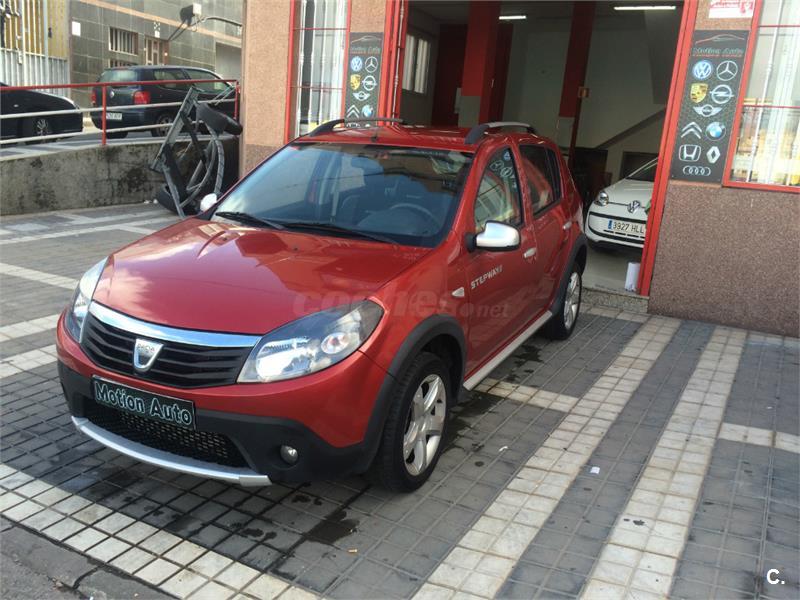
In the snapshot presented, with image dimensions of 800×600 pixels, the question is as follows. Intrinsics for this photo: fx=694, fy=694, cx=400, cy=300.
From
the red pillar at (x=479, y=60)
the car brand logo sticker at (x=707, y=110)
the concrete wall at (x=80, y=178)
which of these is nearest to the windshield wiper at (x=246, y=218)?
the car brand logo sticker at (x=707, y=110)

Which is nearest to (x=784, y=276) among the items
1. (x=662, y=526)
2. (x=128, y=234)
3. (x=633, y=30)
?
(x=662, y=526)

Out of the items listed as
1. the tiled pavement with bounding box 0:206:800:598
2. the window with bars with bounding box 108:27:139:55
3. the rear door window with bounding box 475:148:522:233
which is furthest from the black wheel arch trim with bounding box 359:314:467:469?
the window with bars with bounding box 108:27:139:55

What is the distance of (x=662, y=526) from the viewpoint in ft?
10.6

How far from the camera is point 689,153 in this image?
21.5ft

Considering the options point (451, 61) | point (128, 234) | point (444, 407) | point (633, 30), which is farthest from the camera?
point (451, 61)

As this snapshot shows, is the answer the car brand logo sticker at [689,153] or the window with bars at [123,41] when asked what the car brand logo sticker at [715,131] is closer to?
the car brand logo sticker at [689,153]

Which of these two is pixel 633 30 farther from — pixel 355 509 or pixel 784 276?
pixel 355 509

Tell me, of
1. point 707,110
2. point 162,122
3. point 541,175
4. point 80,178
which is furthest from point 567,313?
point 162,122

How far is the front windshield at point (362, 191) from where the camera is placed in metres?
3.74

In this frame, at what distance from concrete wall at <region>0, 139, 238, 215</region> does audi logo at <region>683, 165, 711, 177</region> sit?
789 centimetres

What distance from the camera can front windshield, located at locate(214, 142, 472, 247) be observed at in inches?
147

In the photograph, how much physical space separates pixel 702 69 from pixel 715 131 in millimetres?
578

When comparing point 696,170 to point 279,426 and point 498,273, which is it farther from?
point 279,426

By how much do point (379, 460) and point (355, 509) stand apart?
1.05ft
